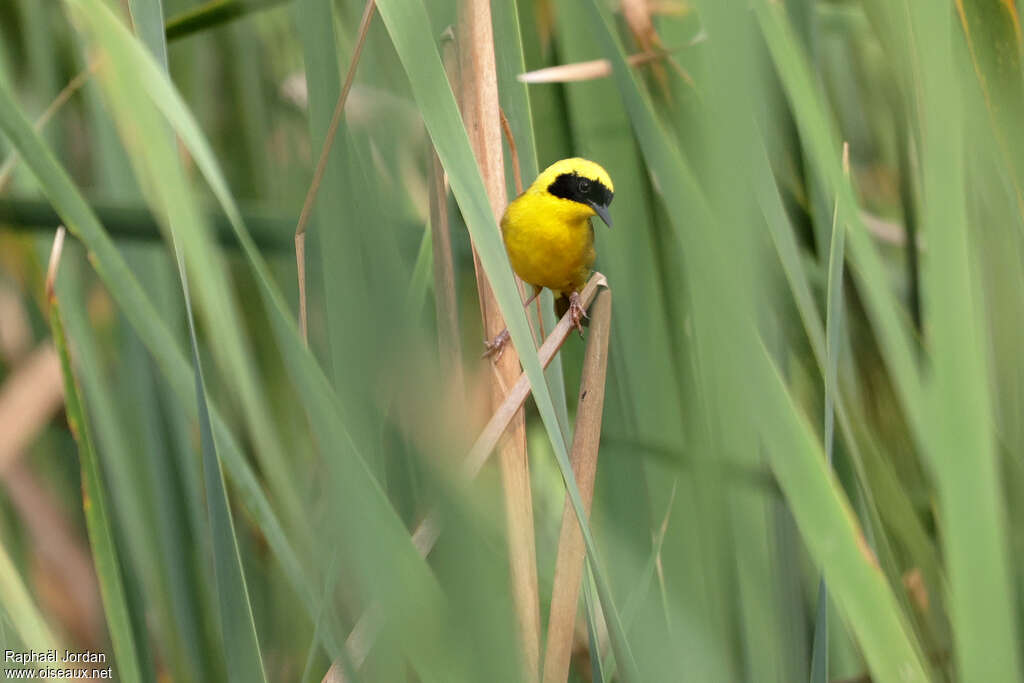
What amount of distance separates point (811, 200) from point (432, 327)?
42 centimetres

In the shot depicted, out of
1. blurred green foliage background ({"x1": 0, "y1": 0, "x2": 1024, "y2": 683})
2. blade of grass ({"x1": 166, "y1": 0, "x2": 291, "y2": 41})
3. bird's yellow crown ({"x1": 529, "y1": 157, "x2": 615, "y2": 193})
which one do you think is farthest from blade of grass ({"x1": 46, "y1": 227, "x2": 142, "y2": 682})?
bird's yellow crown ({"x1": 529, "y1": 157, "x2": 615, "y2": 193})

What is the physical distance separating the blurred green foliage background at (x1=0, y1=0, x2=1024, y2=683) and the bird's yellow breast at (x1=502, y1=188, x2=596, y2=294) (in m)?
0.23

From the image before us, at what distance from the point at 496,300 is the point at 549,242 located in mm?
634

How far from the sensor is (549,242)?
5.00 ft

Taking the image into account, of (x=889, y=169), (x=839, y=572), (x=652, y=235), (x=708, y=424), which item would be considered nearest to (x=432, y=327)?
(x=652, y=235)

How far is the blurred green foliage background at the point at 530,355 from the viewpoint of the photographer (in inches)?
22.2

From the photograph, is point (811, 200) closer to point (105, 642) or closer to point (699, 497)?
point (699, 497)

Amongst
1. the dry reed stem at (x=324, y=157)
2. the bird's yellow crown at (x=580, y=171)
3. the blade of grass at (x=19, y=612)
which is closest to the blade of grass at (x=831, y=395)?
the dry reed stem at (x=324, y=157)

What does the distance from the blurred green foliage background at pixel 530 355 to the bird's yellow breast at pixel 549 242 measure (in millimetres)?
229

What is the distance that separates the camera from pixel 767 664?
0.75 metres

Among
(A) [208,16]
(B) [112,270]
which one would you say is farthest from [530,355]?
(A) [208,16]

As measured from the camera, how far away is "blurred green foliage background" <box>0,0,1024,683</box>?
0.56 meters

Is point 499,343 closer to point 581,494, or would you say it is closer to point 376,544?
point 581,494

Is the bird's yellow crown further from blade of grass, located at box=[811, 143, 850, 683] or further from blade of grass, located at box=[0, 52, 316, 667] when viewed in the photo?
blade of grass, located at box=[0, 52, 316, 667]
